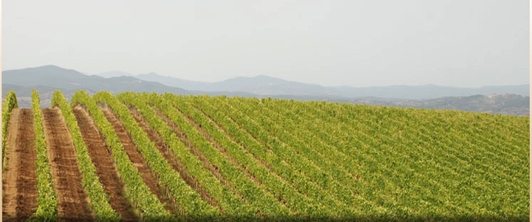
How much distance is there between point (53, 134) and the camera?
30.1 metres

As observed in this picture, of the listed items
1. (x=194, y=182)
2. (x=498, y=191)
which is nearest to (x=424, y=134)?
(x=498, y=191)

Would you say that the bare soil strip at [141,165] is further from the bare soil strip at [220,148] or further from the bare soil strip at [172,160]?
the bare soil strip at [220,148]

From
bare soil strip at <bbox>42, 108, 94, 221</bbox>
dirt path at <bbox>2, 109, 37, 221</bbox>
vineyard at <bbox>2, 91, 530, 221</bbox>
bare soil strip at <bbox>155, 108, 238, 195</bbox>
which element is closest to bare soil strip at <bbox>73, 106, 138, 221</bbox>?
vineyard at <bbox>2, 91, 530, 221</bbox>

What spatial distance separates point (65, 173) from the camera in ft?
73.9

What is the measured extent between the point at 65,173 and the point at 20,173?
5.68ft

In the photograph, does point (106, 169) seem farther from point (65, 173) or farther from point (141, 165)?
point (65, 173)

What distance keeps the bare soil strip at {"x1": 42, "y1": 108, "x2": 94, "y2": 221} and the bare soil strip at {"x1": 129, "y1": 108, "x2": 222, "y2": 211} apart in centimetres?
425

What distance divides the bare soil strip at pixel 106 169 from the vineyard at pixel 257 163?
82 millimetres

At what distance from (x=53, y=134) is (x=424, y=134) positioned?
73.5ft

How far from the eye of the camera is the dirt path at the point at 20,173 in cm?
1792

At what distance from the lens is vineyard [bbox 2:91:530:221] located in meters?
19.0

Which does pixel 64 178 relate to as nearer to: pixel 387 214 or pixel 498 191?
pixel 387 214

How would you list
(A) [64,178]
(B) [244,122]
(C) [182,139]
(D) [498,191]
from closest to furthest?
(A) [64,178] < (D) [498,191] < (C) [182,139] < (B) [244,122]

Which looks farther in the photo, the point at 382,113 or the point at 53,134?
the point at 382,113
